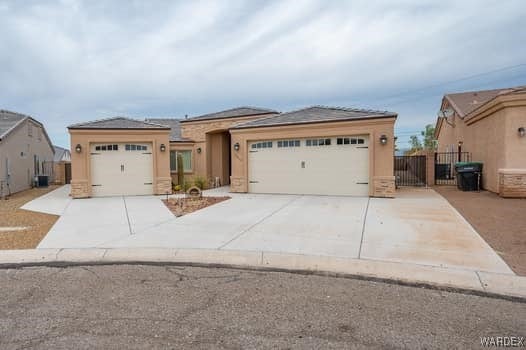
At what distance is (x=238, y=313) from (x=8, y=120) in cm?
2278

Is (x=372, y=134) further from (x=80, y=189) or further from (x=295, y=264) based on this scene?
(x=80, y=189)

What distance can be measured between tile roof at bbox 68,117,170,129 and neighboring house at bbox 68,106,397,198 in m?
0.04

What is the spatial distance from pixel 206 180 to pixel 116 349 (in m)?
14.8

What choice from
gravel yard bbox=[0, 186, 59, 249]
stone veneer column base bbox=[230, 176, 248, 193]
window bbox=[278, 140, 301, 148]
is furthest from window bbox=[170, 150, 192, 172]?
gravel yard bbox=[0, 186, 59, 249]

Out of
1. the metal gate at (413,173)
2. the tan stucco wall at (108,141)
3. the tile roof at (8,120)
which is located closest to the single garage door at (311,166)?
the tan stucco wall at (108,141)

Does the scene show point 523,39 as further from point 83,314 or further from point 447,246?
point 83,314

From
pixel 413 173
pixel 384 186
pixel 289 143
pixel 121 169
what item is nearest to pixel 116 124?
pixel 121 169

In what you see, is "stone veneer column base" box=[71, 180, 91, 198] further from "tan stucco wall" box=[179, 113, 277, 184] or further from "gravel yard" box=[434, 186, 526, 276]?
"gravel yard" box=[434, 186, 526, 276]

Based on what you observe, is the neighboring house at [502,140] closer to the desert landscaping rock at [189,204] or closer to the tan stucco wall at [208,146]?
the desert landscaping rock at [189,204]

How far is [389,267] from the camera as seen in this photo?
4746 millimetres

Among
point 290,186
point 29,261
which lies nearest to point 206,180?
point 290,186

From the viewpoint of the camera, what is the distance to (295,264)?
5.01 m

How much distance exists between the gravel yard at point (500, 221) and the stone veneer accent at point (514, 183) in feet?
1.19

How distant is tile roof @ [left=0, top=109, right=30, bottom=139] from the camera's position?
56.6 ft
